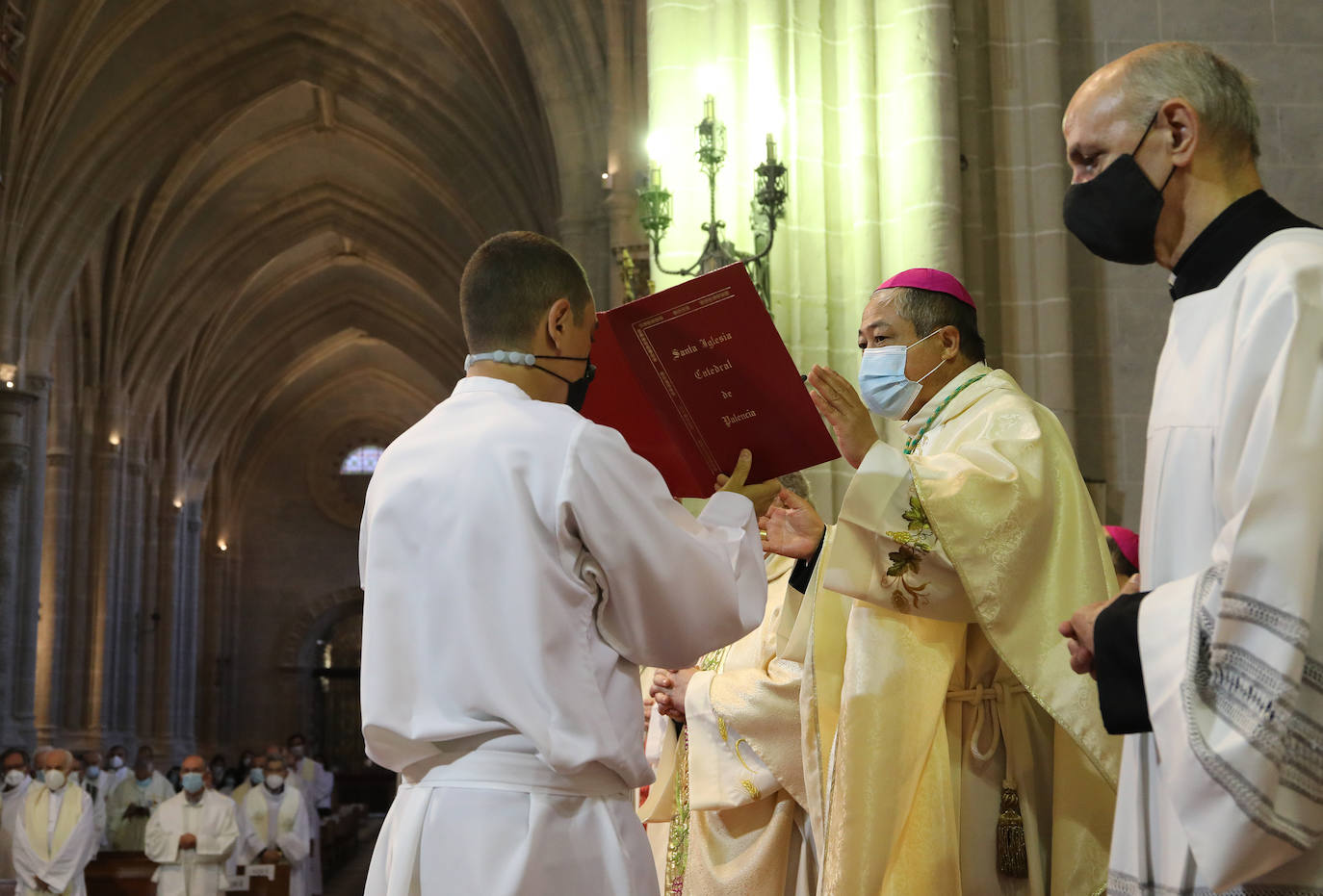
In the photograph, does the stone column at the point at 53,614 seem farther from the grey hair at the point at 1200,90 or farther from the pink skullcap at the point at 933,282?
the grey hair at the point at 1200,90

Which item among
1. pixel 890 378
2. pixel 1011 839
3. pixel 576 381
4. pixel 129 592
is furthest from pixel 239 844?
Answer: pixel 576 381

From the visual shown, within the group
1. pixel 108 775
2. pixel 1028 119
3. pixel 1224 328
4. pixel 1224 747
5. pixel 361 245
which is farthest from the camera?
pixel 361 245

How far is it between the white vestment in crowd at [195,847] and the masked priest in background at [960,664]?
1158cm

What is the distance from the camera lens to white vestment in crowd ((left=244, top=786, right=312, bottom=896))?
15.7m

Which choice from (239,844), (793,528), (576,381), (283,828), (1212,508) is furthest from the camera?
(283,828)

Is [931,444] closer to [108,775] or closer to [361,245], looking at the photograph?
[108,775]

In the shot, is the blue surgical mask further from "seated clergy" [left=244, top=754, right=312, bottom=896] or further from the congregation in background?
"seated clergy" [left=244, top=754, right=312, bottom=896]

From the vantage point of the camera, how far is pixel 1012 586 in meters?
3.13

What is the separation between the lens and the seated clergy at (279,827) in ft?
51.1

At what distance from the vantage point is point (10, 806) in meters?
13.7

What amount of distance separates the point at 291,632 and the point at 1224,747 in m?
32.9

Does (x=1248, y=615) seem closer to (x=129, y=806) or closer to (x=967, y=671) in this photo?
(x=967, y=671)

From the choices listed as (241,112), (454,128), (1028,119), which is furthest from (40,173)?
(1028,119)

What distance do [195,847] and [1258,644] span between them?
1337cm
